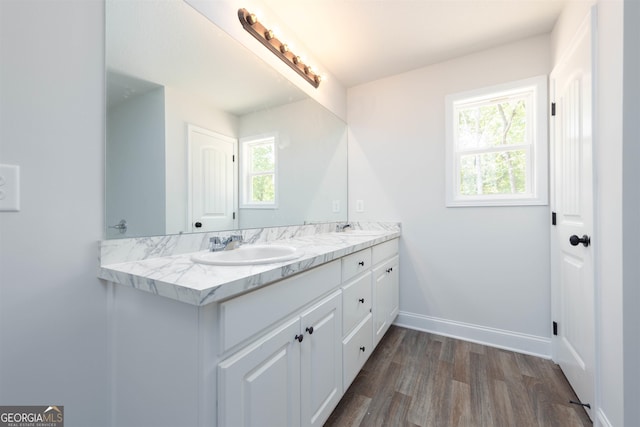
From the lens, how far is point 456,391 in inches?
59.9

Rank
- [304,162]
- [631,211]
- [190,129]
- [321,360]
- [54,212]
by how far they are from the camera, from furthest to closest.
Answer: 1. [304,162]
2. [190,129]
3. [321,360]
4. [631,211]
5. [54,212]

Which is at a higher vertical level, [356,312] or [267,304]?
[267,304]

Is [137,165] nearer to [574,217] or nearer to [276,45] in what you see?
[276,45]

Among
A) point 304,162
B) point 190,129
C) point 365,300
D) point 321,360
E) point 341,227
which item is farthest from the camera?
point 341,227

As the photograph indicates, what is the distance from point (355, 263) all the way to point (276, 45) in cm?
148

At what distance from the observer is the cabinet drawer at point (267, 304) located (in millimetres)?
727

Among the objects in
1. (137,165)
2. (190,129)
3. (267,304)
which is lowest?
(267,304)

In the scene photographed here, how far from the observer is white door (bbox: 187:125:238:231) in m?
1.27

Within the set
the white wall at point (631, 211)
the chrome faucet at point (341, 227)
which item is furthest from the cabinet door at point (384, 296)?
the white wall at point (631, 211)

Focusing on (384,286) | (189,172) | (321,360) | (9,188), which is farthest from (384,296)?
(9,188)

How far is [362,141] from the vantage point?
259cm

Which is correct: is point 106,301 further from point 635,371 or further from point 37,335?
point 635,371

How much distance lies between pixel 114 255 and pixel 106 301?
0.56 feet

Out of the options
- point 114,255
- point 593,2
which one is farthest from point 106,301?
point 593,2
